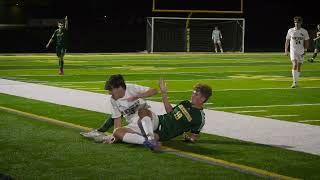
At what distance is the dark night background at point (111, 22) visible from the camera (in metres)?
38.3

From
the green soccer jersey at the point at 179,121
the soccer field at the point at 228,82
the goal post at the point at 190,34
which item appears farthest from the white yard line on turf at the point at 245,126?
the goal post at the point at 190,34

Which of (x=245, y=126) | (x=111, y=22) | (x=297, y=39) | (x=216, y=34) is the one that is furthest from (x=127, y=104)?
(x=111, y=22)

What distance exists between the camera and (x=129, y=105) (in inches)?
337

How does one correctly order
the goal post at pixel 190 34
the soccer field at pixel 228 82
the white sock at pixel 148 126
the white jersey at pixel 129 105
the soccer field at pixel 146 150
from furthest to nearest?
the goal post at pixel 190 34 → the soccer field at pixel 228 82 → the white jersey at pixel 129 105 → the white sock at pixel 148 126 → the soccer field at pixel 146 150

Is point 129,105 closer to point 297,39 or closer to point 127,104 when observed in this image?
point 127,104

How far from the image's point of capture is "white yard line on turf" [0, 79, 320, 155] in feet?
29.7

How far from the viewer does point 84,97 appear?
47.6ft

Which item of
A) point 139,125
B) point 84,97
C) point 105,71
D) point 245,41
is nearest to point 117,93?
point 139,125

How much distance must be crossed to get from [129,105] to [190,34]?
33567 millimetres

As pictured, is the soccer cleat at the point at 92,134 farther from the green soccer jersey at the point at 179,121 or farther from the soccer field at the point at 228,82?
the soccer field at the point at 228,82

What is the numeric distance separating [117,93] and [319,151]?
7.83 ft

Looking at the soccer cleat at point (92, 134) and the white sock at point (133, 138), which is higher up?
the white sock at point (133, 138)

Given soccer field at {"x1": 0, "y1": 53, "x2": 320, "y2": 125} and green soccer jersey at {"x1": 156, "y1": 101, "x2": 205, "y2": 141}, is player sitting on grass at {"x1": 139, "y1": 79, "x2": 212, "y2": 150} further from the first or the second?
soccer field at {"x1": 0, "y1": 53, "x2": 320, "y2": 125}

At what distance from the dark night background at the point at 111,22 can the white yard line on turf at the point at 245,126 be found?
2368cm
